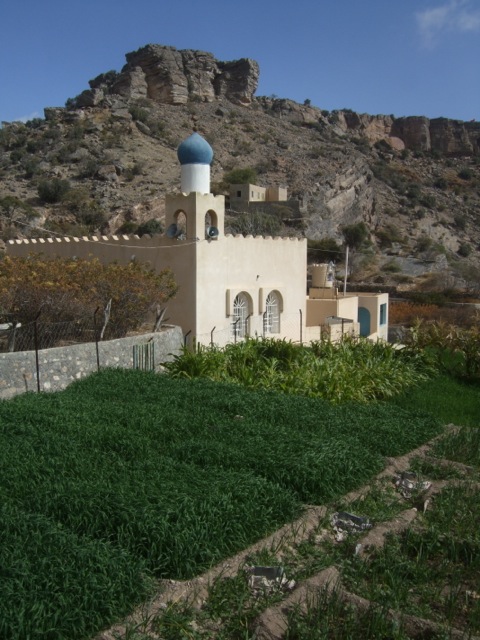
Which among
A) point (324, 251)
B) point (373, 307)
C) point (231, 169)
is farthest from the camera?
point (231, 169)

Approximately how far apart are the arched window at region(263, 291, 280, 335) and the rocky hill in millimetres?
12968

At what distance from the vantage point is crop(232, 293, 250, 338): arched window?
17703mm

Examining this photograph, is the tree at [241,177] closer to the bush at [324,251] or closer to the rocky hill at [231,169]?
the rocky hill at [231,169]

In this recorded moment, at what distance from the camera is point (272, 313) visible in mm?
19375

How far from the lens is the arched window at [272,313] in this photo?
19.1 metres

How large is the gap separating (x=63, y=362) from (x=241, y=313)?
7.19m

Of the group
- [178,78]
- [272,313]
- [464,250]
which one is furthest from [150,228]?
[178,78]

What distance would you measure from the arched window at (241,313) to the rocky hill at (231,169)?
13.3 m

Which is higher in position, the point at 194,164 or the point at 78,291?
the point at 194,164

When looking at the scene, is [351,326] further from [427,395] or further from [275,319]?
[427,395]

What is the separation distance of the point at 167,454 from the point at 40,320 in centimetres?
696

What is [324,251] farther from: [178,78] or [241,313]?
[178,78]

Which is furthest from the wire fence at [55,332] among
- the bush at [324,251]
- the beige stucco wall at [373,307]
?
the bush at [324,251]

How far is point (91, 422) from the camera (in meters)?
8.41
